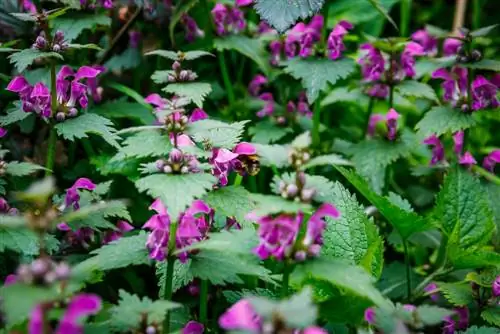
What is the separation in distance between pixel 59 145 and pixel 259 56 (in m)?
0.71

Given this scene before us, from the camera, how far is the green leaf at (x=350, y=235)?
53.3 inches

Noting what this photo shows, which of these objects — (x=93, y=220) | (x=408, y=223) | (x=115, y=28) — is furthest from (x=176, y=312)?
(x=115, y=28)

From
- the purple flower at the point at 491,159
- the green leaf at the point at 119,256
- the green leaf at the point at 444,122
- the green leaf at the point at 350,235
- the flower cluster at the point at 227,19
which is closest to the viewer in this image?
the green leaf at the point at 119,256

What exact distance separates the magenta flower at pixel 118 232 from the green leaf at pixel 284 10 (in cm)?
62

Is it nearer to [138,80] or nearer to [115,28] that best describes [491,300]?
[138,80]

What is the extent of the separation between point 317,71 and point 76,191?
802mm

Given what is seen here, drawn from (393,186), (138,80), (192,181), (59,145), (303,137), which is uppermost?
(303,137)

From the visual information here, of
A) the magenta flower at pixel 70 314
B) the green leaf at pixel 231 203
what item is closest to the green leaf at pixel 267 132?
the green leaf at pixel 231 203

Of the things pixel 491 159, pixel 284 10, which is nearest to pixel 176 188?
pixel 284 10

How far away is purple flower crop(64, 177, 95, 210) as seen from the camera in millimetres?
1397

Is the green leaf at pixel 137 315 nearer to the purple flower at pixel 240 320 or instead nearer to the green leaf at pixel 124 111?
the purple flower at pixel 240 320

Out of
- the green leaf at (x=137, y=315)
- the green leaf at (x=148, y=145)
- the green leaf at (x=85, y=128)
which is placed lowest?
the green leaf at (x=137, y=315)

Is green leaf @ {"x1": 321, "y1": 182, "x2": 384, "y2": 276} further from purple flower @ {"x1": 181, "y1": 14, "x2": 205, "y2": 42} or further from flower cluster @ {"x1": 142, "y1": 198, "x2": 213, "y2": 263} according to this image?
purple flower @ {"x1": 181, "y1": 14, "x2": 205, "y2": 42}

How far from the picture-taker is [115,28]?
234 cm
